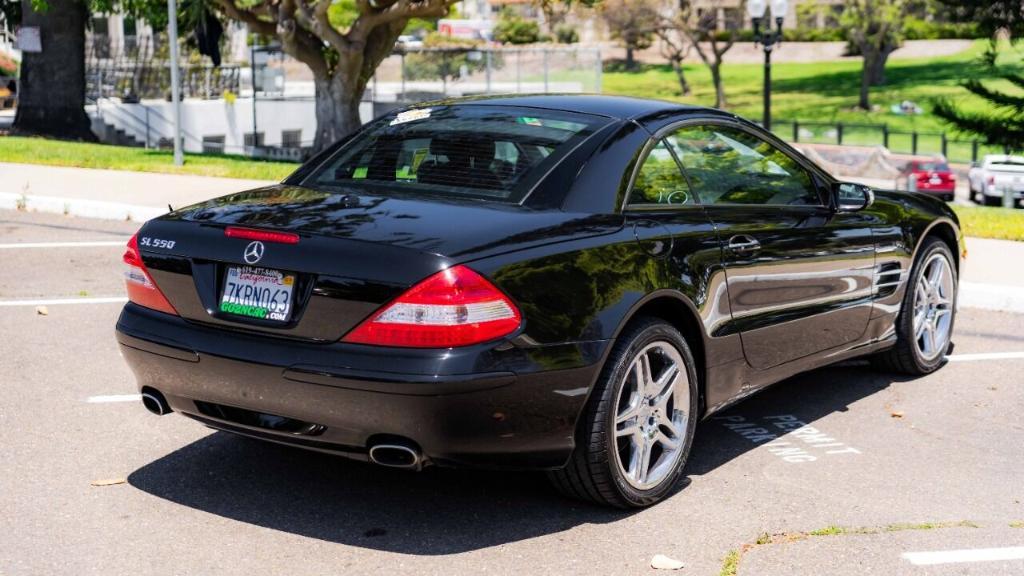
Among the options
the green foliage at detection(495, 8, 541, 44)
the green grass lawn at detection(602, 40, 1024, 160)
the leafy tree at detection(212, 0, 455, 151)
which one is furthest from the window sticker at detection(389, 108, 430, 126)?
the green foliage at detection(495, 8, 541, 44)

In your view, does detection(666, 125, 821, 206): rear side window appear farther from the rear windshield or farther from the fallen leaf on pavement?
the fallen leaf on pavement

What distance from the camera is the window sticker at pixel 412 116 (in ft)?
19.0

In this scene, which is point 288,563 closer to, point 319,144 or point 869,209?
point 869,209

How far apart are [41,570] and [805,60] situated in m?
87.0

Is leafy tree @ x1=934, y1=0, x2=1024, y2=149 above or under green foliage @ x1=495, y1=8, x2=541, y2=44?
under

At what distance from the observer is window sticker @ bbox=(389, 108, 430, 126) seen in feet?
19.0

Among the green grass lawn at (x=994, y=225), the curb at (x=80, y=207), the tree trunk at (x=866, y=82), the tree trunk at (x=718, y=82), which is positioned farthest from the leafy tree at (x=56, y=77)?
the tree trunk at (x=866, y=82)

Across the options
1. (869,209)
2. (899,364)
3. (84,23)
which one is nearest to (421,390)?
(869,209)

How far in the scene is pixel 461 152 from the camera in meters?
5.34

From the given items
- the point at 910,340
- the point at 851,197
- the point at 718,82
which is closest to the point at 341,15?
the point at 718,82

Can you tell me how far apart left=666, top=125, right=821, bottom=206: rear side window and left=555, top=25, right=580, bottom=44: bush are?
88.6 meters

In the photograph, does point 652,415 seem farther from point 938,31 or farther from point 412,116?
point 938,31

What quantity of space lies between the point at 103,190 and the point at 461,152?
1142 centimetres

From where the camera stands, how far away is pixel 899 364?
7.29 meters
